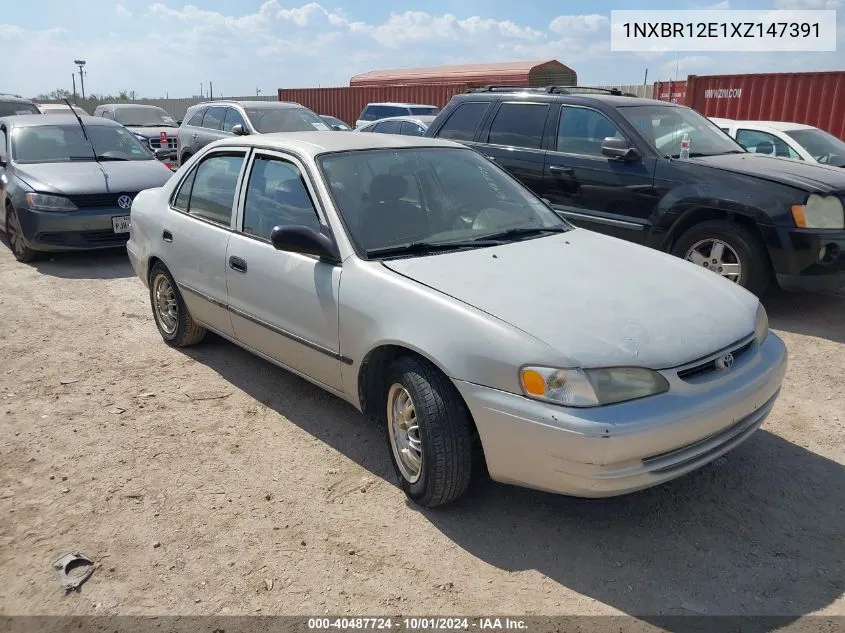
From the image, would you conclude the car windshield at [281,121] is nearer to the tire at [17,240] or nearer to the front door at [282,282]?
the tire at [17,240]

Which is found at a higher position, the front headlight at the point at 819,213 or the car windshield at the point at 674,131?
the car windshield at the point at 674,131

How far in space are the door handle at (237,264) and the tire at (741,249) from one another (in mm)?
3889

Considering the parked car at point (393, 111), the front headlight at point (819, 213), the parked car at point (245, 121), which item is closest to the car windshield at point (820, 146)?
the front headlight at point (819, 213)

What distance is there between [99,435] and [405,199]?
86.7 inches

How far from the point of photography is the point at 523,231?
13.1 feet

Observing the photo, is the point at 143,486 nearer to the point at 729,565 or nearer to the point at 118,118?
the point at 729,565

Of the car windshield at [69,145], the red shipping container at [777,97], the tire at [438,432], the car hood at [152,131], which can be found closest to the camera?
the tire at [438,432]

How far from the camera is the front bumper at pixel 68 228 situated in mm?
7742

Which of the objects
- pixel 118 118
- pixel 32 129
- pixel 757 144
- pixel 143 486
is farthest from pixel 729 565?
pixel 118 118

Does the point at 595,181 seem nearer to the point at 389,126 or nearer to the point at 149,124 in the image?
the point at 389,126

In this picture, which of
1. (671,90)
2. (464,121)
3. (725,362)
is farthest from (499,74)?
(725,362)

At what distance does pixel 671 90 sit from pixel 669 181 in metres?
12.3

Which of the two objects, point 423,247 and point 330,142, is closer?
point 423,247

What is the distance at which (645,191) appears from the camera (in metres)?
6.35
